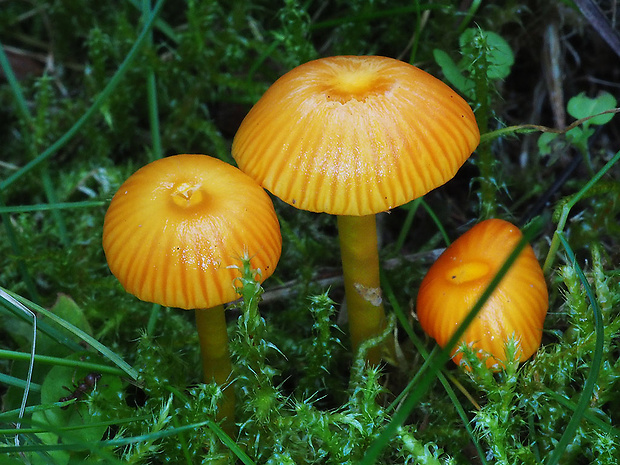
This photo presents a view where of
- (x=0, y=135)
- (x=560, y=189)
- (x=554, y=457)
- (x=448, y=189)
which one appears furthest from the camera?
(x=0, y=135)

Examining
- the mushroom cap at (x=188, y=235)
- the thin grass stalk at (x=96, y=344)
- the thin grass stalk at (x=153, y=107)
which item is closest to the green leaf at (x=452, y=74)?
the mushroom cap at (x=188, y=235)

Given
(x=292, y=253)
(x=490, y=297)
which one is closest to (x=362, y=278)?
(x=490, y=297)

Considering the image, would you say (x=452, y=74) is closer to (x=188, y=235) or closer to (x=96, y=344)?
(x=188, y=235)

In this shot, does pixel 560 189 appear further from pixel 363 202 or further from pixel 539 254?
pixel 363 202

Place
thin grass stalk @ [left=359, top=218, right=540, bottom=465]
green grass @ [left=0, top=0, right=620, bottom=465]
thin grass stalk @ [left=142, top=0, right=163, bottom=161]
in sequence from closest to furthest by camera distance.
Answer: thin grass stalk @ [left=359, top=218, right=540, bottom=465] < green grass @ [left=0, top=0, right=620, bottom=465] < thin grass stalk @ [left=142, top=0, right=163, bottom=161]

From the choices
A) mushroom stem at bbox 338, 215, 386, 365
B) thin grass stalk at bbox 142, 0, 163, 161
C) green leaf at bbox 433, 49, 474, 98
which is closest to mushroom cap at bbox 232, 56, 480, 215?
mushroom stem at bbox 338, 215, 386, 365

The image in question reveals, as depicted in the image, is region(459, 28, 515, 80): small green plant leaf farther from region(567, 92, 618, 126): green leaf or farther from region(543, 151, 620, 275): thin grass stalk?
region(543, 151, 620, 275): thin grass stalk

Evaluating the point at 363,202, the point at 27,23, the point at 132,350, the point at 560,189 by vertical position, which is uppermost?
the point at 27,23

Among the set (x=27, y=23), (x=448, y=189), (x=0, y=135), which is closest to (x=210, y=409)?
(x=448, y=189)
